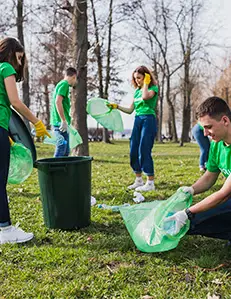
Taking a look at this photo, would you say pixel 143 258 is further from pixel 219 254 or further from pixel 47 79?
pixel 47 79

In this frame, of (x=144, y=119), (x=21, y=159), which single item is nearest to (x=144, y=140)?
(x=144, y=119)

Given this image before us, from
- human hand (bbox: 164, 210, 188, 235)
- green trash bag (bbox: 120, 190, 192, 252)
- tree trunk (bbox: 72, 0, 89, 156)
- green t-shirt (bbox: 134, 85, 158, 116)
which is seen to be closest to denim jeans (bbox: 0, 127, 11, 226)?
green trash bag (bbox: 120, 190, 192, 252)

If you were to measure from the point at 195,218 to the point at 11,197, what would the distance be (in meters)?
2.73

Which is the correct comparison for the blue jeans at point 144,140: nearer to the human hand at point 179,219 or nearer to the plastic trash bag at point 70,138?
the plastic trash bag at point 70,138

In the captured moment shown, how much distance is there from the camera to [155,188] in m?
Result: 4.78

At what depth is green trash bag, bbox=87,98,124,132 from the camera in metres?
4.77

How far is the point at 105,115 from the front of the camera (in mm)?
4855

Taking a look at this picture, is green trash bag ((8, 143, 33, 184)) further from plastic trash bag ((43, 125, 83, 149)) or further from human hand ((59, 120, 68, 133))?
human hand ((59, 120, 68, 133))

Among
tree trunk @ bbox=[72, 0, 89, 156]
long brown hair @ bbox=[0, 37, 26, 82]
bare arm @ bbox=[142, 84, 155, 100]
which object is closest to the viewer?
long brown hair @ bbox=[0, 37, 26, 82]

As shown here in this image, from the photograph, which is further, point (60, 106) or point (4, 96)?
point (60, 106)

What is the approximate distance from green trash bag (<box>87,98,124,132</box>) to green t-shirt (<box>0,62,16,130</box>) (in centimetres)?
213

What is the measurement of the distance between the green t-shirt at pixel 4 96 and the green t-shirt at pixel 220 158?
1.63m

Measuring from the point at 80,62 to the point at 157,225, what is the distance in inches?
229

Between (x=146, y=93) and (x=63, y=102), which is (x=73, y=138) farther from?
(x=146, y=93)
